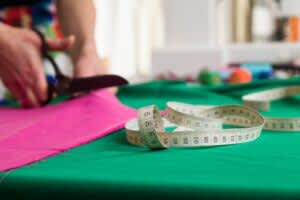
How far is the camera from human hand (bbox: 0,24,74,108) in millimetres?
1070

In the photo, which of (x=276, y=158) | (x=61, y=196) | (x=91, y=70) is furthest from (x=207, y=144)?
(x=91, y=70)

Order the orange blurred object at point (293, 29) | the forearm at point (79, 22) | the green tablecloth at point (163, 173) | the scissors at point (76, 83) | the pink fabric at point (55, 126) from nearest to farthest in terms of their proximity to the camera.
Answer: the green tablecloth at point (163, 173)
the pink fabric at point (55, 126)
the scissors at point (76, 83)
the forearm at point (79, 22)
the orange blurred object at point (293, 29)

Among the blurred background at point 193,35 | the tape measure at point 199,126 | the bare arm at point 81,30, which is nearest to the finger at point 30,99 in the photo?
the bare arm at point 81,30

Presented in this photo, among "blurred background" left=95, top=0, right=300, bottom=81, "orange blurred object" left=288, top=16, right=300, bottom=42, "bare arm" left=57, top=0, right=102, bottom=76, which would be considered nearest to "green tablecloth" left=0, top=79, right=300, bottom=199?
"bare arm" left=57, top=0, right=102, bottom=76

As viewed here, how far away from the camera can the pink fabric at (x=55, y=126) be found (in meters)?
0.70

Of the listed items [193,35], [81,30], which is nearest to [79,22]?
[81,30]

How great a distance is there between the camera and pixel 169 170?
0.59 metres

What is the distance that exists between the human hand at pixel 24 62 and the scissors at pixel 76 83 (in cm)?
1

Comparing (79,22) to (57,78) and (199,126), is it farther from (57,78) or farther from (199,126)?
(199,126)

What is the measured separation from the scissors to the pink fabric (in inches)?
0.9

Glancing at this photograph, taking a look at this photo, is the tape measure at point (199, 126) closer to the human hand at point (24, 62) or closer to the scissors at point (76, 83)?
the scissors at point (76, 83)

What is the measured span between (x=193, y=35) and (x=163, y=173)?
2.12 m

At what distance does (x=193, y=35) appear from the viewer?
2.66 metres

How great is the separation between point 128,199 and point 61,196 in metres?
0.07
